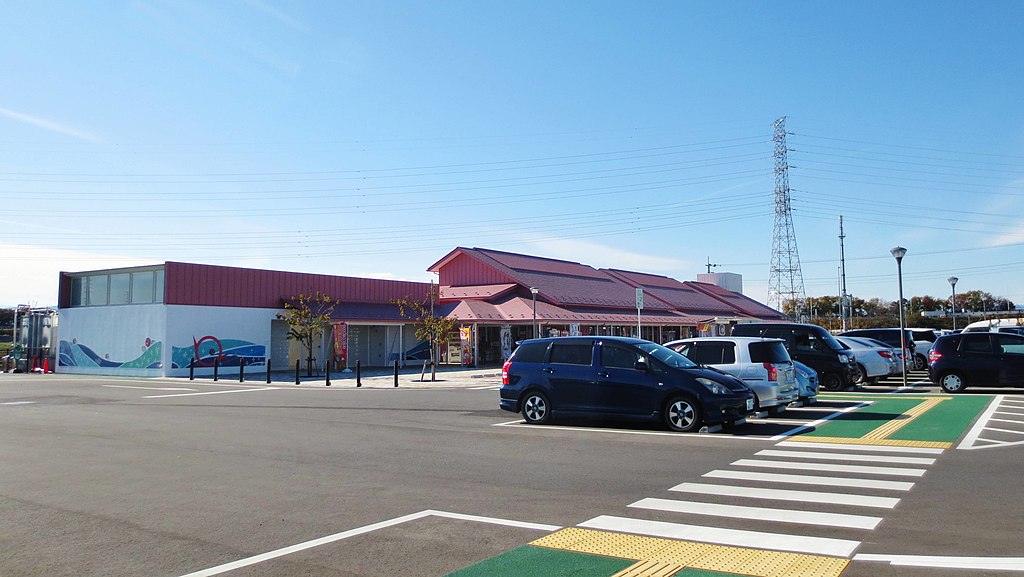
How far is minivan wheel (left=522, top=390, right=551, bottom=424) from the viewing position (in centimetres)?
1425

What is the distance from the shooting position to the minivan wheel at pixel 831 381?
2089 cm

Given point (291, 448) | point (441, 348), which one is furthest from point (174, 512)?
point (441, 348)

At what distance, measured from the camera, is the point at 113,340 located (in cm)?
3634

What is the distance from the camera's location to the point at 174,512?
7.46 metres

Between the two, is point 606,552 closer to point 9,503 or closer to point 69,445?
point 9,503

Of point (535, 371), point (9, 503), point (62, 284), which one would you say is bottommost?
point (9, 503)

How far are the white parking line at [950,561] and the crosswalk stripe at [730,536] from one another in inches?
9.8

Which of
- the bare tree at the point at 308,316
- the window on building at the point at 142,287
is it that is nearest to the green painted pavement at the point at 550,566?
the bare tree at the point at 308,316

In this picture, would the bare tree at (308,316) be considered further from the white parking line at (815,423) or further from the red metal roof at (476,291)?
the white parking line at (815,423)

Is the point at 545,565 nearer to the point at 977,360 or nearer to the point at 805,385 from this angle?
the point at 805,385

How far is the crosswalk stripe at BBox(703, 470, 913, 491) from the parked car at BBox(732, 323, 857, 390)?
1294cm

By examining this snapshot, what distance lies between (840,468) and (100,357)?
122 feet

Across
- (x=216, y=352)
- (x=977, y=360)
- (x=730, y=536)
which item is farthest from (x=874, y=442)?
(x=216, y=352)

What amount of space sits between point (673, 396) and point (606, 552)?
7.44 meters
